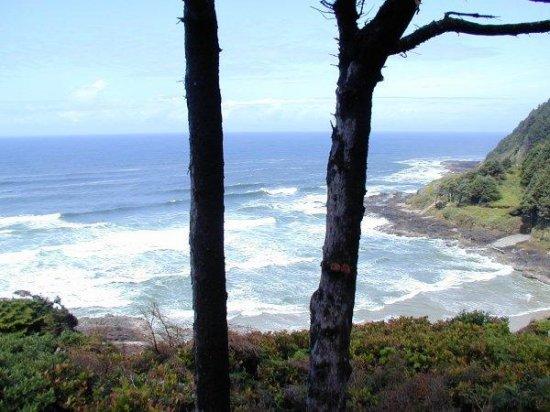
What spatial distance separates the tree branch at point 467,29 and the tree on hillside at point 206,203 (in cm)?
141

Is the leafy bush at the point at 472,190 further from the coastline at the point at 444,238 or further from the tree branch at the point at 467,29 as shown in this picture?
the tree branch at the point at 467,29

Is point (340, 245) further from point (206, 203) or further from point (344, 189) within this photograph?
point (206, 203)

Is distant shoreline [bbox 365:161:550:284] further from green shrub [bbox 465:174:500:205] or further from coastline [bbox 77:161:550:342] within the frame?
green shrub [bbox 465:174:500:205]

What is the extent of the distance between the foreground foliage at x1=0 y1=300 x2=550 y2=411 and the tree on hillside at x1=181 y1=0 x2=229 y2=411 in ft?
3.16

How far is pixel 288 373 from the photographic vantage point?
685cm

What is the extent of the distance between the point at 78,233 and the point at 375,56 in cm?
4476

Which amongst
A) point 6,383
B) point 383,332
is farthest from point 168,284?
point 6,383

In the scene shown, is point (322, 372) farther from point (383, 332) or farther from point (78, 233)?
point (78, 233)

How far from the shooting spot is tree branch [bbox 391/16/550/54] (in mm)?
3574

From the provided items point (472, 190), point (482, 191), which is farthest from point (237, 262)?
point (482, 191)

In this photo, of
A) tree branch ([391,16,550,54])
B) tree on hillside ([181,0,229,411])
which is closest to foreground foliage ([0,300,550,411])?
tree on hillside ([181,0,229,411])

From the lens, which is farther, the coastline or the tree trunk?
the coastline

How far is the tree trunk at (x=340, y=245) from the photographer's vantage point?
366cm

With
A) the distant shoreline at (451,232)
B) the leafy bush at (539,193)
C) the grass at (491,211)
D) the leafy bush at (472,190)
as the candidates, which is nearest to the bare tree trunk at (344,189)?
the distant shoreline at (451,232)
